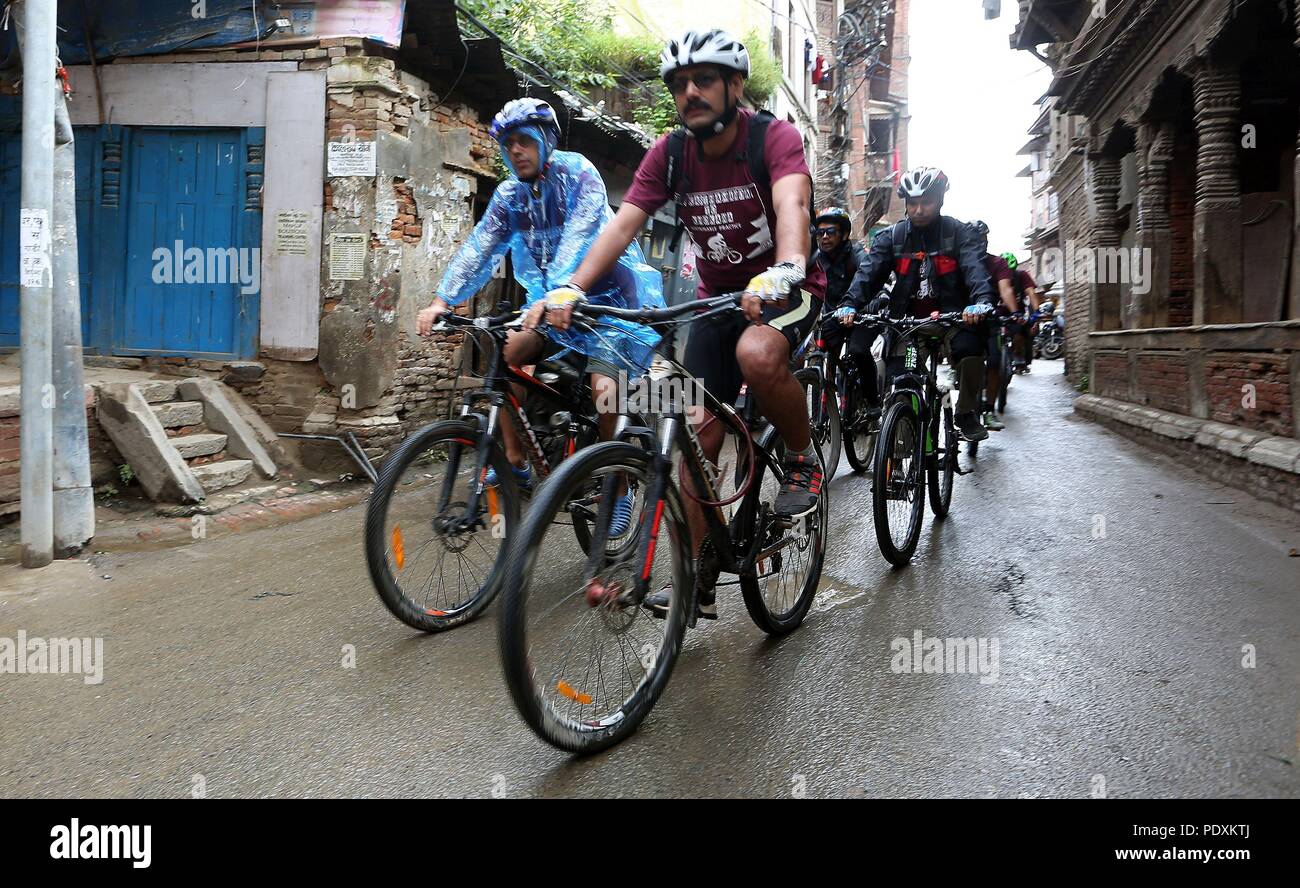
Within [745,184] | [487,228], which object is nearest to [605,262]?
[745,184]

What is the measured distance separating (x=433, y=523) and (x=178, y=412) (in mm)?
4350

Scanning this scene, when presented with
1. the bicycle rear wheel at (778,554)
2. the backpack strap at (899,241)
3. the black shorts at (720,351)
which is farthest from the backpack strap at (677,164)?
the backpack strap at (899,241)

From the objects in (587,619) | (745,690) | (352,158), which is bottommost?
(745,690)

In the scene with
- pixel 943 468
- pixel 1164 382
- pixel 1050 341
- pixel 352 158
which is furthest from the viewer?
pixel 1050 341

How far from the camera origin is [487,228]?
446 cm

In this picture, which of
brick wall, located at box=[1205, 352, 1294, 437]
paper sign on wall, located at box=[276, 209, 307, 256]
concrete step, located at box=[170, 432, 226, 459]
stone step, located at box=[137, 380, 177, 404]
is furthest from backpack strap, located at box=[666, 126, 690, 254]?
brick wall, located at box=[1205, 352, 1294, 437]

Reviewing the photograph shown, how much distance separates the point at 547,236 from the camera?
4535 mm

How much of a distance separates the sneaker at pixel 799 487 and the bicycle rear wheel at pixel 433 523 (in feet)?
3.44

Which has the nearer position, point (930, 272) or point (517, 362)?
point (517, 362)

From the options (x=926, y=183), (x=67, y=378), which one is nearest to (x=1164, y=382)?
(x=926, y=183)

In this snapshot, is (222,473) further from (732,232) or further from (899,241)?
(899,241)

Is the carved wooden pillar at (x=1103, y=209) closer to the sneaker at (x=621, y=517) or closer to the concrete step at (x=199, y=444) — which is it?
the concrete step at (x=199, y=444)
